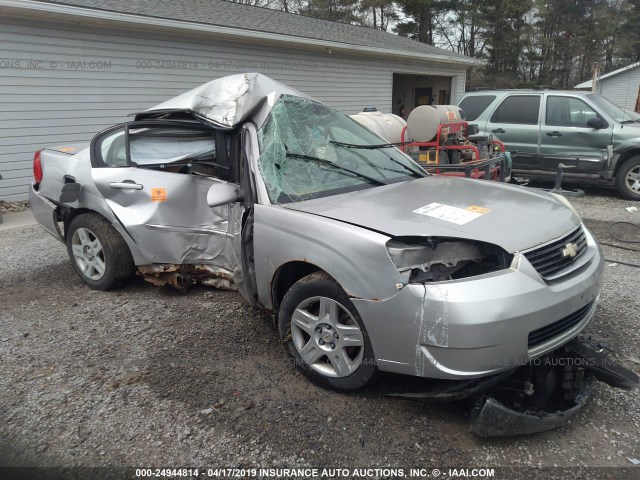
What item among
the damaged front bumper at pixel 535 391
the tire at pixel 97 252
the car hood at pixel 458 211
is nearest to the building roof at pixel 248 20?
the tire at pixel 97 252

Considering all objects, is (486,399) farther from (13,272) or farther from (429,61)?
(429,61)

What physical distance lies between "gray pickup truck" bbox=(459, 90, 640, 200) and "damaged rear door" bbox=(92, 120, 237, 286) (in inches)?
266

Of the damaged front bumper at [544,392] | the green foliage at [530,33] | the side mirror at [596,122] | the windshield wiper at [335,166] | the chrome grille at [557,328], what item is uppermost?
the green foliage at [530,33]

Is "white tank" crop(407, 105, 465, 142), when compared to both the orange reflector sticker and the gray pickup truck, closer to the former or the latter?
the gray pickup truck

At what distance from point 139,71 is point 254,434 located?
30.0ft

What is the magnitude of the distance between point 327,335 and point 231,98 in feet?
6.25

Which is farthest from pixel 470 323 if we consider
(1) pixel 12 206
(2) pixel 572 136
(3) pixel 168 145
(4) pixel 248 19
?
(4) pixel 248 19

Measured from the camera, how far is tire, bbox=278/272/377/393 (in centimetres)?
256

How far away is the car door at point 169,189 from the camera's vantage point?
12.1ft

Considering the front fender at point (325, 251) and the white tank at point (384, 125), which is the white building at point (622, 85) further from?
the front fender at point (325, 251)

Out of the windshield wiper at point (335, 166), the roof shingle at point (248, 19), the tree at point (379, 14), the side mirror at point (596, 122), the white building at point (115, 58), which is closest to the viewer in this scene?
the windshield wiper at point (335, 166)

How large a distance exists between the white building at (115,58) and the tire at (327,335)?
7.75m

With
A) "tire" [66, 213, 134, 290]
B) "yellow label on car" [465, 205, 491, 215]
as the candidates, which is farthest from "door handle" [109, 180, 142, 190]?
"yellow label on car" [465, 205, 491, 215]

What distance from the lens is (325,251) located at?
258 centimetres
